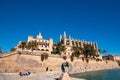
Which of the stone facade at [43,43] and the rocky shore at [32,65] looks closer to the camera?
the rocky shore at [32,65]

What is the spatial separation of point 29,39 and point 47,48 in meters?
11.0

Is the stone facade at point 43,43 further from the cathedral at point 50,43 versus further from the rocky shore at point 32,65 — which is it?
the rocky shore at point 32,65

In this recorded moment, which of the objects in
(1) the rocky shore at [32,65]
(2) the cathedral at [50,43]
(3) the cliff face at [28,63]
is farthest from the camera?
(2) the cathedral at [50,43]

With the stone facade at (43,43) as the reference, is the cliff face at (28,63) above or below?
below

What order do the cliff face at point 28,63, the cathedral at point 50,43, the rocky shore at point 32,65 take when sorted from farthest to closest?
1. the cathedral at point 50,43
2. the cliff face at point 28,63
3. the rocky shore at point 32,65

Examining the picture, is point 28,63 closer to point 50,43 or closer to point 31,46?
point 31,46

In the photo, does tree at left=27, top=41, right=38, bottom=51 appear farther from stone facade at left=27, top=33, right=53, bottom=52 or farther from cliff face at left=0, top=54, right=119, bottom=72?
cliff face at left=0, top=54, right=119, bottom=72

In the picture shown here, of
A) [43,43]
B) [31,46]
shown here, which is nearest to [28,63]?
[31,46]

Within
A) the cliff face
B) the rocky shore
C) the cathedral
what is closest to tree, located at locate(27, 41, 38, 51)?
the cathedral

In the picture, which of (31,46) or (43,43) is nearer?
(31,46)

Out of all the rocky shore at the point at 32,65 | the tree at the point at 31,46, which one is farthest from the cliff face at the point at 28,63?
the tree at the point at 31,46

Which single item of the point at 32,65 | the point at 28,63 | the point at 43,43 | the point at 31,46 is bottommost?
the point at 32,65

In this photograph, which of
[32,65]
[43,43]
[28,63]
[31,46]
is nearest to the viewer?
[28,63]

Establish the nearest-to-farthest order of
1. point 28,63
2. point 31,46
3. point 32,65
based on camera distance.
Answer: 1. point 28,63
2. point 32,65
3. point 31,46
